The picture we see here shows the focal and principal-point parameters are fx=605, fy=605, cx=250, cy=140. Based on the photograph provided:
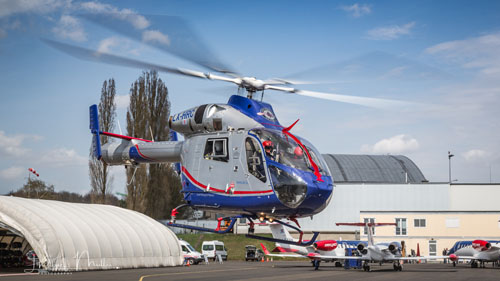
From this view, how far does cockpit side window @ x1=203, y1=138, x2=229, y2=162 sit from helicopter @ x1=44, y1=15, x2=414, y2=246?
3 cm

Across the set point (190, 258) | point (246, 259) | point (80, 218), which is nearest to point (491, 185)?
point (246, 259)

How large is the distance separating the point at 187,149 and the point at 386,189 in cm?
4927

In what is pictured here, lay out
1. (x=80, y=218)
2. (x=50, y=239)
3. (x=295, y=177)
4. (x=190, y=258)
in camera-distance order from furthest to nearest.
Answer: (x=190, y=258) → (x=80, y=218) → (x=50, y=239) → (x=295, y=177)

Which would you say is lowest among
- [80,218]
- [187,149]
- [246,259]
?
[246,259]

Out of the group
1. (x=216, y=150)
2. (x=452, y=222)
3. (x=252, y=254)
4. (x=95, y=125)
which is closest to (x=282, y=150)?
(x=216, y=150)

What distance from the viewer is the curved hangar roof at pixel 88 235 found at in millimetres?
27672

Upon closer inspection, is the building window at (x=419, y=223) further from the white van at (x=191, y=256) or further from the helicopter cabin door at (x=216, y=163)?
the helicopter cabin door at (x=216, y=163)

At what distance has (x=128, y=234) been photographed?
3378cm

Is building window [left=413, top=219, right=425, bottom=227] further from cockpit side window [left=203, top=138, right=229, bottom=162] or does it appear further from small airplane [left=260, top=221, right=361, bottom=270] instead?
cockpit side window [left=203, top=138, right=229, bottom=162]

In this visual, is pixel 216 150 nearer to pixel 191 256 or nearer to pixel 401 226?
pixel 191 256

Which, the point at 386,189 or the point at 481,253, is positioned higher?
the point at 386,189

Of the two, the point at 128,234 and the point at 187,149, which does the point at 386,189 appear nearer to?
the point at 128,234

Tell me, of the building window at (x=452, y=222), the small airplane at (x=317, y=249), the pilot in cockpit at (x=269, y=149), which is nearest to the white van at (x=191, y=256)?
the small airplane at (x=317, y=249)

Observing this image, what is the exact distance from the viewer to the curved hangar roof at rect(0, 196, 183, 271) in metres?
27.7
